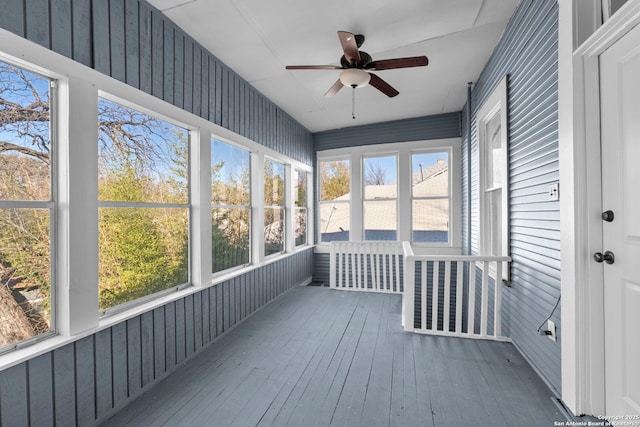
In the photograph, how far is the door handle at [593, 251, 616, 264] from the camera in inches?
57.0

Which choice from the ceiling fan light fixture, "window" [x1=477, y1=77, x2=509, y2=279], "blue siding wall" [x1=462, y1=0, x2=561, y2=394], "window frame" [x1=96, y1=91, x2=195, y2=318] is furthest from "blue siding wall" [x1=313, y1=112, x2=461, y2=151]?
"window frame" [x1=96, y1=91, x2=195, y2=318]

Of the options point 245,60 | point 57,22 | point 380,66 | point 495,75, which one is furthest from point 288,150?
point 57,22

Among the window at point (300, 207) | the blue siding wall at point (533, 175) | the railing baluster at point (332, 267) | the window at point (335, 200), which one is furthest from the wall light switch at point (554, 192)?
the window at point (335, 200)

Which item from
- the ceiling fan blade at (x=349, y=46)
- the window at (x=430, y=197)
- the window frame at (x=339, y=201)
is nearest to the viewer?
the ceiling fan blade at (x=349, y=46)

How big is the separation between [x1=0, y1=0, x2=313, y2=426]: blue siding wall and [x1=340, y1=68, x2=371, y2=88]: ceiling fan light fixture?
1284mm

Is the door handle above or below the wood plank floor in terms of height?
above

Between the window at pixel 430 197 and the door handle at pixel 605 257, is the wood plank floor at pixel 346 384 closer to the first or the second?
the door handle at pixel 605 257

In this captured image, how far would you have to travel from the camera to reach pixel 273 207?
4164 millimetres

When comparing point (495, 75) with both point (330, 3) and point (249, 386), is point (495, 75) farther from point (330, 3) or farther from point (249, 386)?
point (249, 386)

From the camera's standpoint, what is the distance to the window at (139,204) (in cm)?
186

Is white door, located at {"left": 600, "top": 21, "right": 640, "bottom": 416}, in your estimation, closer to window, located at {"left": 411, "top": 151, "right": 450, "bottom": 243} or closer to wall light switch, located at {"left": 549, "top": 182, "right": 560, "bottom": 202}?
wall light switch, located at {"left": 549, "top": 182, "right": 560, "bottom": 202}

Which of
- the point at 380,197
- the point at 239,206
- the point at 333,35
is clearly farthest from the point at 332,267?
the point at 333,35

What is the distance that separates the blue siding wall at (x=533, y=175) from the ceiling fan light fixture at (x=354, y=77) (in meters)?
1.26

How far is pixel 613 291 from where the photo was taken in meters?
1.46
